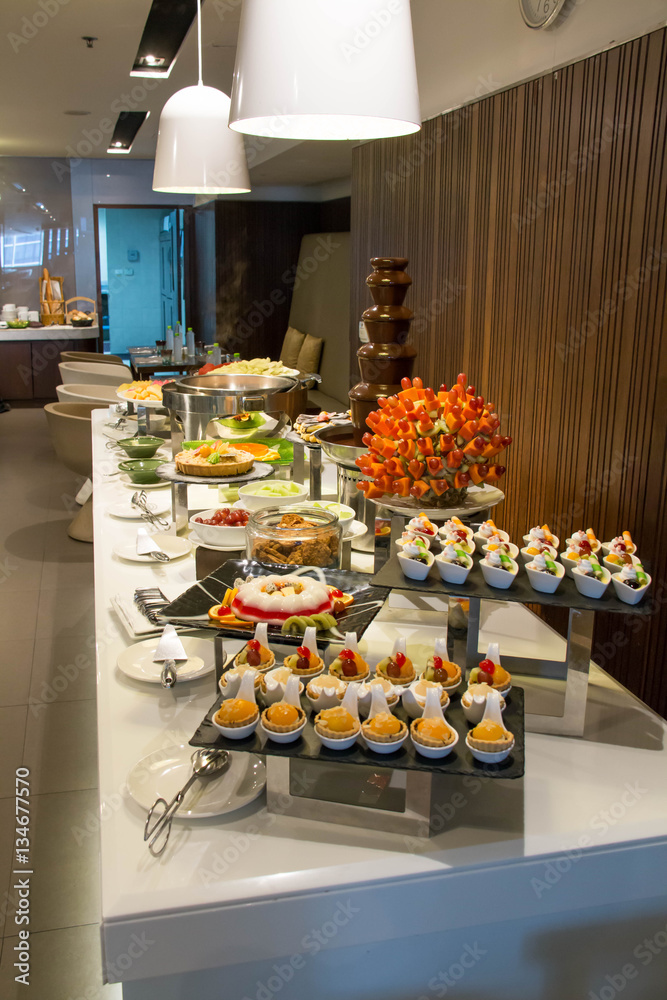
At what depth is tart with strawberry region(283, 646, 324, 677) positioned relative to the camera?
117cm

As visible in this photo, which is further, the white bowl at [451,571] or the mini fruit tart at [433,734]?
the white bowl at [451,571]

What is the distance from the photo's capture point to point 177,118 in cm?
242

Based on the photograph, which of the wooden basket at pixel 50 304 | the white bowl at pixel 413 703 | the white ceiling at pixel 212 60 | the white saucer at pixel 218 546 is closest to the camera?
the white bowl at pixel 413 703

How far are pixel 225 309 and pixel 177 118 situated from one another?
7292mm

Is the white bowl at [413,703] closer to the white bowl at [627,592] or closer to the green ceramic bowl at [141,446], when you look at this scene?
the white bowl at [627,592]

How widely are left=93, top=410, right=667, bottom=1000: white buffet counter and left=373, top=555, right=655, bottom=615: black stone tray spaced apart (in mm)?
223

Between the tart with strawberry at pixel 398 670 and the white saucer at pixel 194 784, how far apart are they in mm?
212

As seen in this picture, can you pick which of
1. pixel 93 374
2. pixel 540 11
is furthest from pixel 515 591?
pixel 93 374

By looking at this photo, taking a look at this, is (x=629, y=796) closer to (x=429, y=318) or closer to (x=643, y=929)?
(x=643, y=929)

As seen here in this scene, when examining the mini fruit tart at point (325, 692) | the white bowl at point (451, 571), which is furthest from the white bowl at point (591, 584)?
the mini fruit tart at point (325, 692)

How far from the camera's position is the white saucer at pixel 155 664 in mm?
1385

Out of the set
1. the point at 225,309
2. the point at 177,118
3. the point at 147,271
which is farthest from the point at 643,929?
the point at 147,271

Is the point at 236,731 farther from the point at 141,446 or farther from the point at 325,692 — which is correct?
the point at 141,446

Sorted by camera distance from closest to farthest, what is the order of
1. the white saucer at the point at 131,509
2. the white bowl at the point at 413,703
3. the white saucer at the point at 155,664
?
the white bowl at the point at 413,703
the white saucer at the point at 155,664
the white saucer at the point at 131,509
